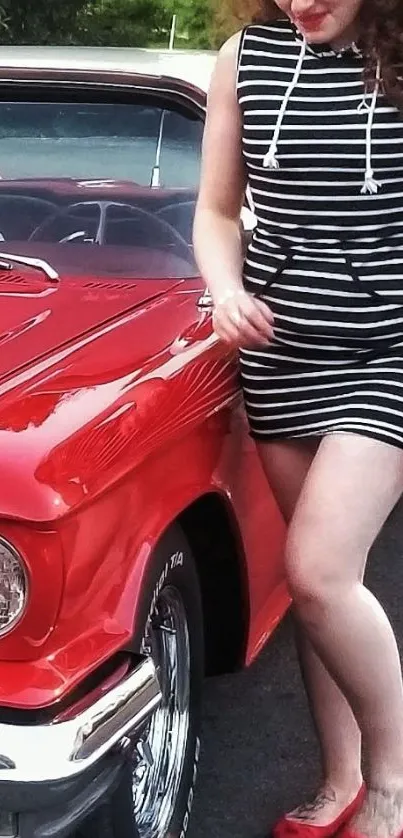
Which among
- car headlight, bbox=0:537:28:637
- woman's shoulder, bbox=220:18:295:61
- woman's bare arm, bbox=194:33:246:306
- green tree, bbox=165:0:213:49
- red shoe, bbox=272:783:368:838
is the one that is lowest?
green tree, bbox=165:0:213:49

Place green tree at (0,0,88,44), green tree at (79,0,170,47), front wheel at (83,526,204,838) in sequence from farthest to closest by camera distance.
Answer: green tree at (79,0,170,47), green tree at (0,0,88,44), front wheel at (83,526,204,838)

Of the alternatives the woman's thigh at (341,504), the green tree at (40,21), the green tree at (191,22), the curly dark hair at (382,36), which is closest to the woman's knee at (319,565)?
the woman's thigh at (341,504)

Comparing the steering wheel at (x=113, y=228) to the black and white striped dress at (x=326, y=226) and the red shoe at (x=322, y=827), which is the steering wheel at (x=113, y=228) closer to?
the black and white striped dress at (x=326, y=226)

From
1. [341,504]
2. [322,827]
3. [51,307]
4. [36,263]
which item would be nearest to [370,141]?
[341,504]

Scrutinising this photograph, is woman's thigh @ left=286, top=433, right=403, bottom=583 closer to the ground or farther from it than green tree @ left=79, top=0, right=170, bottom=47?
farther from it

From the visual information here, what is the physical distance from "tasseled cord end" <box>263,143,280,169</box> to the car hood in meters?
0.55

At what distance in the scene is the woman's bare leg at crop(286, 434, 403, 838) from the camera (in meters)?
2.23

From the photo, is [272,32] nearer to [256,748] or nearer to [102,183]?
[102,183]

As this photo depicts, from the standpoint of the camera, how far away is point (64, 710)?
1948 mm

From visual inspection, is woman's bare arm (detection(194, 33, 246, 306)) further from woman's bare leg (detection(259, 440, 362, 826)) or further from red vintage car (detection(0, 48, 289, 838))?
woman's bare leg (detection(259, 440, 362, 826))

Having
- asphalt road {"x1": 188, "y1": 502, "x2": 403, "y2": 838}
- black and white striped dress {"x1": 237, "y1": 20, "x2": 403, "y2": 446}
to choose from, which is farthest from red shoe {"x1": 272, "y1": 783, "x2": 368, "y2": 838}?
black and white striped dress {"x1": 237, "y1": 20, "x2": 403, "y2": 446}

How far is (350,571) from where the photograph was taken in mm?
2271

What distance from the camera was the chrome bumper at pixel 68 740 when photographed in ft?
6.22

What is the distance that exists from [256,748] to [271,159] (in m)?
1.64
